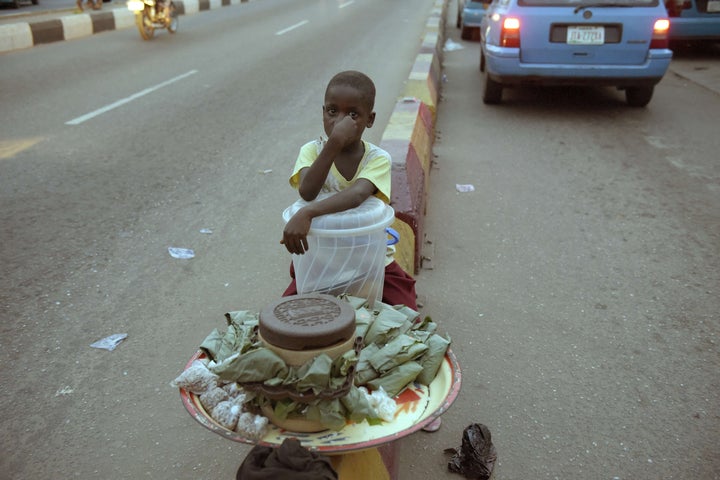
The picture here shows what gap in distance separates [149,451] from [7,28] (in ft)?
42.7

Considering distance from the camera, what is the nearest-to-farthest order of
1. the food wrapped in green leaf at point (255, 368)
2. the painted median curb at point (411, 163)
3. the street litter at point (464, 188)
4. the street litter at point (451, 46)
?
the food wrapped in green leaf at point (255, 368) < the painted median curb at point (411, 163) < the street litter at point (464, 188) < the street litter at point (451, 46)

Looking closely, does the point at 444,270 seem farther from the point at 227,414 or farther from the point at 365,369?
the point at 227,414

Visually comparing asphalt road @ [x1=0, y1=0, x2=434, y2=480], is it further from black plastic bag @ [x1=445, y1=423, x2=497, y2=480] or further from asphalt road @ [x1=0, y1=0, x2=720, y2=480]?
black plastic bag @ [x1=445, y1=423, x2=497, y2=480]

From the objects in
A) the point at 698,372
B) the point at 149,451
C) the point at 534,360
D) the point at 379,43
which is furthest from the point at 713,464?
the point at 379,43

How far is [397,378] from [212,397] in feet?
1.81

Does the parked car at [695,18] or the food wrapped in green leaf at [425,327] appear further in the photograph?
the parked car at [695,18]

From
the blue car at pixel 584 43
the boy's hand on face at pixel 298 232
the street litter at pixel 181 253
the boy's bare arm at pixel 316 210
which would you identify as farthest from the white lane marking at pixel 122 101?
the boy's hand on face at pixel 298 232

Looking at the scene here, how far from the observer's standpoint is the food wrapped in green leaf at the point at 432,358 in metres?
2.09

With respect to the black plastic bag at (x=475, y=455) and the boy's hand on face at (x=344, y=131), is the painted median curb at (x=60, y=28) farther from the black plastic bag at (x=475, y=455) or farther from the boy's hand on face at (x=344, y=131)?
the black plastic bag at (x=475, y=455)

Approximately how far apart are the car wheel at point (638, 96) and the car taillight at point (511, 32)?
1.71m

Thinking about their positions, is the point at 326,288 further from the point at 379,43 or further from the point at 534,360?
the point at 379,43

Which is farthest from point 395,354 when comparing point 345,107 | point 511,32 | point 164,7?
point 164,7

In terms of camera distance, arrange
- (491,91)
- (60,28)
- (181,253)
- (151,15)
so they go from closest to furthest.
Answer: (181,253) → (491,91) → (151,15) → (60,28)

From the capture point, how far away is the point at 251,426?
186 centimetres
